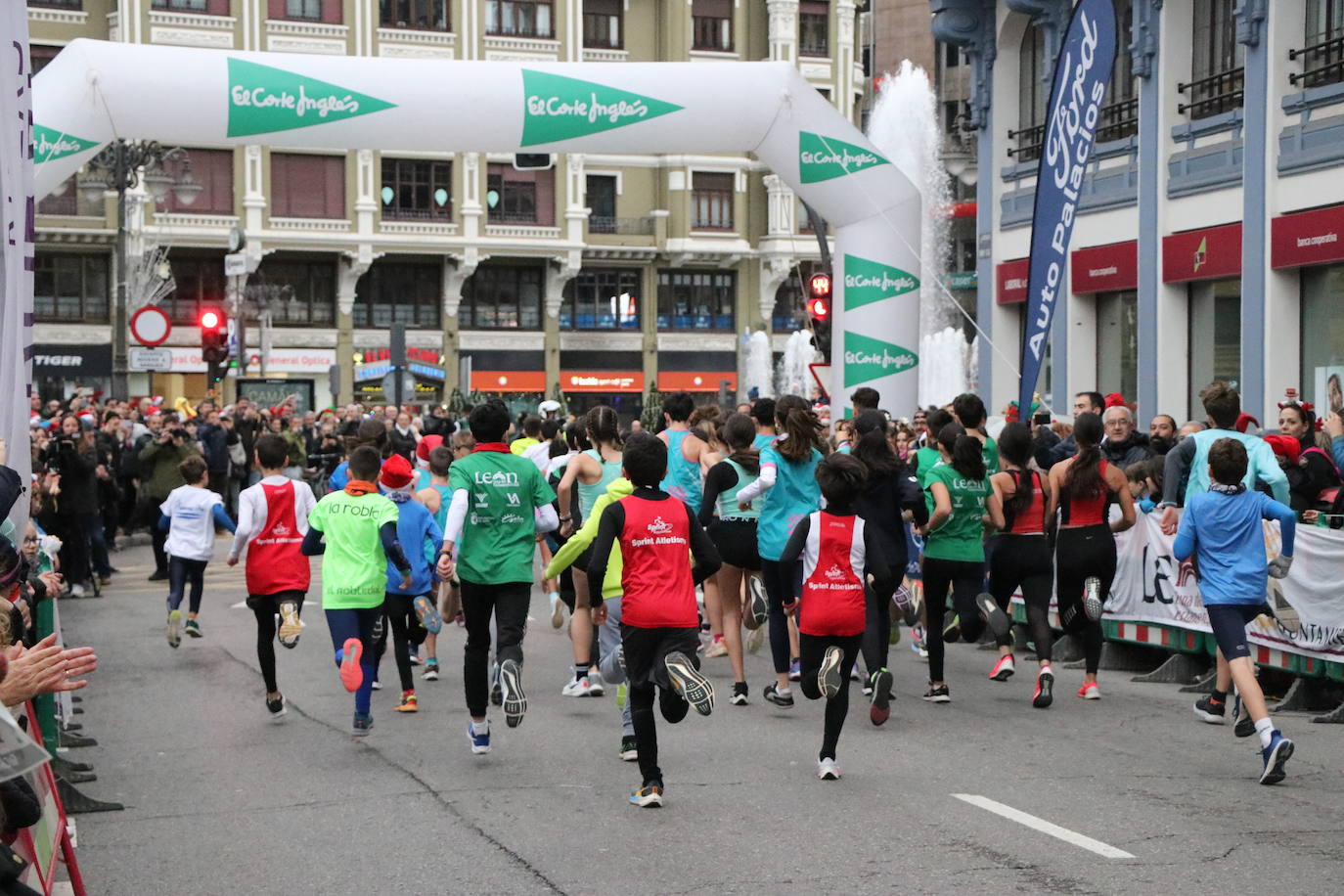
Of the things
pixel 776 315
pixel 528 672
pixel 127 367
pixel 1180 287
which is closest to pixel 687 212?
pixel 776 315

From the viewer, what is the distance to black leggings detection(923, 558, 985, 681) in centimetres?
1110

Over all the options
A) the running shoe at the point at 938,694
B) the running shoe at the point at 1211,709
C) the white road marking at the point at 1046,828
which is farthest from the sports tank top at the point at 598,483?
the white road marking at the point at 1046,828

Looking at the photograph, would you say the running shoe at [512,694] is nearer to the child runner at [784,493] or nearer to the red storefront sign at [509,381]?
the child runner at [784,493]

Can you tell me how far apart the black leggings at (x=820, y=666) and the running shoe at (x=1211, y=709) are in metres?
2.50

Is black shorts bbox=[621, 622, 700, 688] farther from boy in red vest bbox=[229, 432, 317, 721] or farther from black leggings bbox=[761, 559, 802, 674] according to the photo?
boy in red vest bbox=[229, 432, 317, 721]

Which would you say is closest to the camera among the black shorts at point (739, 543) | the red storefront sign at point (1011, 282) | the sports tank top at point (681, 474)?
the black shorts at point (739, 543)

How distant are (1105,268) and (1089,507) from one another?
38.8 feet

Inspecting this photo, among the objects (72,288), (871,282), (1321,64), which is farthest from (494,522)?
(72,288)

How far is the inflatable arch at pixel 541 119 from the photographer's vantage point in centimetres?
1431

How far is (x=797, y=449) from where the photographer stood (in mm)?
11062

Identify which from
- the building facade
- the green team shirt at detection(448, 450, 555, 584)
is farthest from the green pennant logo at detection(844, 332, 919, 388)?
the building facade

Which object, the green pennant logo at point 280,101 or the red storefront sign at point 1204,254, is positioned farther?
the red storefront sign at point 1204,254

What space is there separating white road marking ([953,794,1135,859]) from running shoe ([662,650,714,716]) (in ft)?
4.31

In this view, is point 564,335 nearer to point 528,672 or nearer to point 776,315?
point 776,315
